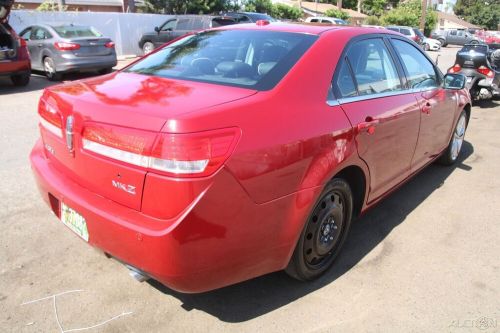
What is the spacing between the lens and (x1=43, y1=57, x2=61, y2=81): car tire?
11472 mm

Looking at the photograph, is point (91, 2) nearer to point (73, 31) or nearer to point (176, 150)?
point (73, 31)

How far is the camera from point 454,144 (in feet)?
17.6

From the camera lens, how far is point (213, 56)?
3.17 m

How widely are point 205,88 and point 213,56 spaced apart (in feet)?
2.18

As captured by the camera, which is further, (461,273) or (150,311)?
(461,273)

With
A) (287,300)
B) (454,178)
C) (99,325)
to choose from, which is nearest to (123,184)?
(99,325)

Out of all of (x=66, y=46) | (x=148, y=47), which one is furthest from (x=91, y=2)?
(x=66, y=46)

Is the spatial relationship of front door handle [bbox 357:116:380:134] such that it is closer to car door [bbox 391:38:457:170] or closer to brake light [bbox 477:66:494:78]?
car door [bbox 391:38:457:170]

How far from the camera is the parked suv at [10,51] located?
9531mm

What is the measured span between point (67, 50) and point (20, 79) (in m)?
1.38

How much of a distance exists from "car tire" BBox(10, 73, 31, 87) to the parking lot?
7081 millimetres

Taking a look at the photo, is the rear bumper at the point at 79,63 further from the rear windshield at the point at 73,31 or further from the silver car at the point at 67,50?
the rear windshield at the point at 73,31

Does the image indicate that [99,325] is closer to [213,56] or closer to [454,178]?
[213,56]

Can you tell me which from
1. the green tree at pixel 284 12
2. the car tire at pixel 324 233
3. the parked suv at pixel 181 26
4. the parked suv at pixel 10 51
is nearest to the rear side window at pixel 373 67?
the car tire at pixel 324 233
